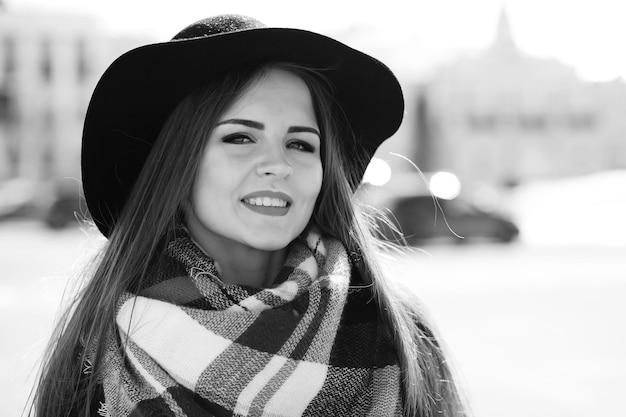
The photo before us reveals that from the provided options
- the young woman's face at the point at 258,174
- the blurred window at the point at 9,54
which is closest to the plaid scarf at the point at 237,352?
the young woman's face at the point at 258,174

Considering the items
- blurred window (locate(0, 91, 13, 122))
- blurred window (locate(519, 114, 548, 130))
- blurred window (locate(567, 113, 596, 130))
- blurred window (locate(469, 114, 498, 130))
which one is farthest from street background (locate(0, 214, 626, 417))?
blurred window (locate(567, 113, 596, 130))

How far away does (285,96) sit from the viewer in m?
2.01

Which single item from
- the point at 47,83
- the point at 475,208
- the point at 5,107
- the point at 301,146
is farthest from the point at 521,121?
the point at 301,146

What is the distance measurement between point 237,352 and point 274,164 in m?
0.47

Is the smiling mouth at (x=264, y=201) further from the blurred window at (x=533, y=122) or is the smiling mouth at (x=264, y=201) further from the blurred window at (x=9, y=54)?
the blurred window at (x=533, y=122)

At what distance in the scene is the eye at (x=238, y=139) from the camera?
1.97 meters

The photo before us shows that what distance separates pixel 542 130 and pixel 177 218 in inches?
2731

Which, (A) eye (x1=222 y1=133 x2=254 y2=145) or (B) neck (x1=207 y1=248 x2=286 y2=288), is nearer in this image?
(A) eye (x1=222 y1=133 x2=254 y2=145)

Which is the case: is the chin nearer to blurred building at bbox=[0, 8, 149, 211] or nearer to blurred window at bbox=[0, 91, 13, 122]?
blurred building at bbox=[0, 8, 149, 211]

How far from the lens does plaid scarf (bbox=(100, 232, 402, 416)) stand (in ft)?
5.66

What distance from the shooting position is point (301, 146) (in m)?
2.07

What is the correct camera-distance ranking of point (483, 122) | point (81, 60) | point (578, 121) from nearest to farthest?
1. point (81, 60)
2. point (483, 122)
3. point (578, 121)

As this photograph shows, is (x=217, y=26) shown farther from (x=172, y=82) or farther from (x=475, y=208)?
(x=475, y=208)

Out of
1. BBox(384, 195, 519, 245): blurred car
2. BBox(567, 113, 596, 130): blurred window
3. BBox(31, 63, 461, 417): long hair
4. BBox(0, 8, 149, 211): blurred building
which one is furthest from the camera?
BBox(567, 113, 596, 130): blurred window
